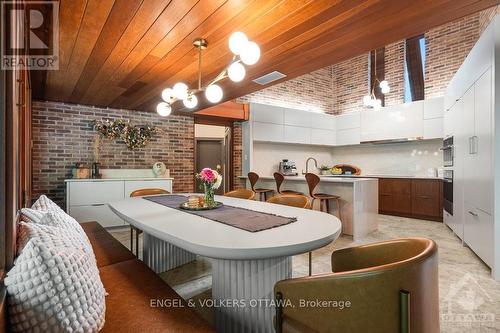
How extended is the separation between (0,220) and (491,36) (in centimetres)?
388

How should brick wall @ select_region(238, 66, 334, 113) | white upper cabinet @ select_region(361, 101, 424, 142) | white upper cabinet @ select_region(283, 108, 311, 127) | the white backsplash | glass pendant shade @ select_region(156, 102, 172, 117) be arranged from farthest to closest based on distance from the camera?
1. brick wall @ select_region(238, 66, 334, 113)
2. white upper cabinet @ select_region(283, 108, 311, 127)
3. the white backsplash
4. white upper cabinet @ select_region(361, 101, 424, 142)
5. glass pendant shade @ select_region(156, 102, 172, 117)

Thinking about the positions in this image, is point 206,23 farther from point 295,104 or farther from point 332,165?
point 332,165

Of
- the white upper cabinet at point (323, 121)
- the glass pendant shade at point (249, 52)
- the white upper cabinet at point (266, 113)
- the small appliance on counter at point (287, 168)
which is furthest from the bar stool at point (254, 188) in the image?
the glass pendant shade at point (249, 52)

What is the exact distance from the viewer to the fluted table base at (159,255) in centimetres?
259

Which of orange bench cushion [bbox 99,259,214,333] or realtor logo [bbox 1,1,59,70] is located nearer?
realtor logo [bbox 1,1,59,70]

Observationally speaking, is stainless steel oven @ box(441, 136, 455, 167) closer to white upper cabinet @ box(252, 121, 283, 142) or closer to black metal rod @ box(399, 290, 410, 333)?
white upper cabinet @ box(252, 121, 283, 142)

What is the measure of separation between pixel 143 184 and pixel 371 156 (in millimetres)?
5654

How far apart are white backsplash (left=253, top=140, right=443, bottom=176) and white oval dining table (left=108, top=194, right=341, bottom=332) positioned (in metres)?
4.49

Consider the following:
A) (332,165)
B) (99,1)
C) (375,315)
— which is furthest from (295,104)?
(375,315)

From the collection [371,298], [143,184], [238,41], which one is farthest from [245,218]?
[143,184]

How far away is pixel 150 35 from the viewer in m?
2.16

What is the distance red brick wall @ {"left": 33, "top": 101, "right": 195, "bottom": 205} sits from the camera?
417 centimetres

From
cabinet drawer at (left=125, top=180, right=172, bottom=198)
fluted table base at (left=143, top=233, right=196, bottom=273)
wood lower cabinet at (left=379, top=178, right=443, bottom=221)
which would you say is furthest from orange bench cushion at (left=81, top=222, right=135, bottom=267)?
wood lower cabinet at (left=379, top=178, right=443, bottom=221)

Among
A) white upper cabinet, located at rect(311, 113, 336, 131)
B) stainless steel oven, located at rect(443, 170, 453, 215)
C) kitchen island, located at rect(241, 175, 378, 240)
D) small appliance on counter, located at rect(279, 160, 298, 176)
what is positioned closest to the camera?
kitchen island, located at rect(241, 175, 378, 240)
